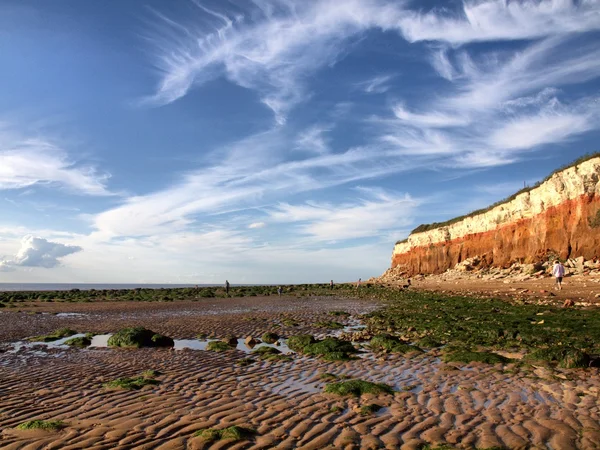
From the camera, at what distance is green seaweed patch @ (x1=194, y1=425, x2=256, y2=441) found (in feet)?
19.9

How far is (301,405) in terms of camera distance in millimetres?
7645

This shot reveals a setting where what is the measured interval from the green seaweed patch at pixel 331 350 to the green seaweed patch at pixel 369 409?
4.35 metres

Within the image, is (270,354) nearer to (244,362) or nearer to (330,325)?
(244,362)

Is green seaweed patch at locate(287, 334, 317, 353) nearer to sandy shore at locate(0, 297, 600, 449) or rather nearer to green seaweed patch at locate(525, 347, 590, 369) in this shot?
sandy shore at locate(0, 297, 600, 449)

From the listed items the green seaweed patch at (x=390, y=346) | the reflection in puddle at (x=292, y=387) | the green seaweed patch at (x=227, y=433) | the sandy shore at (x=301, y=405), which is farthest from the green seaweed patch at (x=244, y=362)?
the green seaweed patch at (x=227, y=433)

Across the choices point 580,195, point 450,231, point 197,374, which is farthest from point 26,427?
point 450,231

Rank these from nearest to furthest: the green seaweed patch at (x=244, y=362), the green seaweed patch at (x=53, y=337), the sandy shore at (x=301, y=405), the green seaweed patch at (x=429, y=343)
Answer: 1. the sandy shore at (x=301, y=405)
2. the green seaweed patch at (x=244, y=362)
3. the green seaweed patch at (x=429, y=343)
4. the green seaweed patch at (x=53, y=337)

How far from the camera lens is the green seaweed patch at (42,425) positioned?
6.51 metres

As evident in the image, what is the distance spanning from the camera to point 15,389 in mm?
9141

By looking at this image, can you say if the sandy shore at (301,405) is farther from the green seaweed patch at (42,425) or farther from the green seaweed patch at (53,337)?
the green seaweed patch at (53,337)

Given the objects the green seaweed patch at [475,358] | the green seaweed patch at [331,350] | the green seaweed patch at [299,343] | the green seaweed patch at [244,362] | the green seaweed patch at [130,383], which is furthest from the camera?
the green seaweed patch at [299,343]

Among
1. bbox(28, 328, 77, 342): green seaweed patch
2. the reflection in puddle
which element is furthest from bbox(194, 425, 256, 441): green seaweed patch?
bbox(28, 328, 77, 342): green seaweed patch

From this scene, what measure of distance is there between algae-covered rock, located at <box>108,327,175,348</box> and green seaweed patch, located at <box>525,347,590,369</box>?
39.7 ft

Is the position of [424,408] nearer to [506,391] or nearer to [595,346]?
[506,391]
